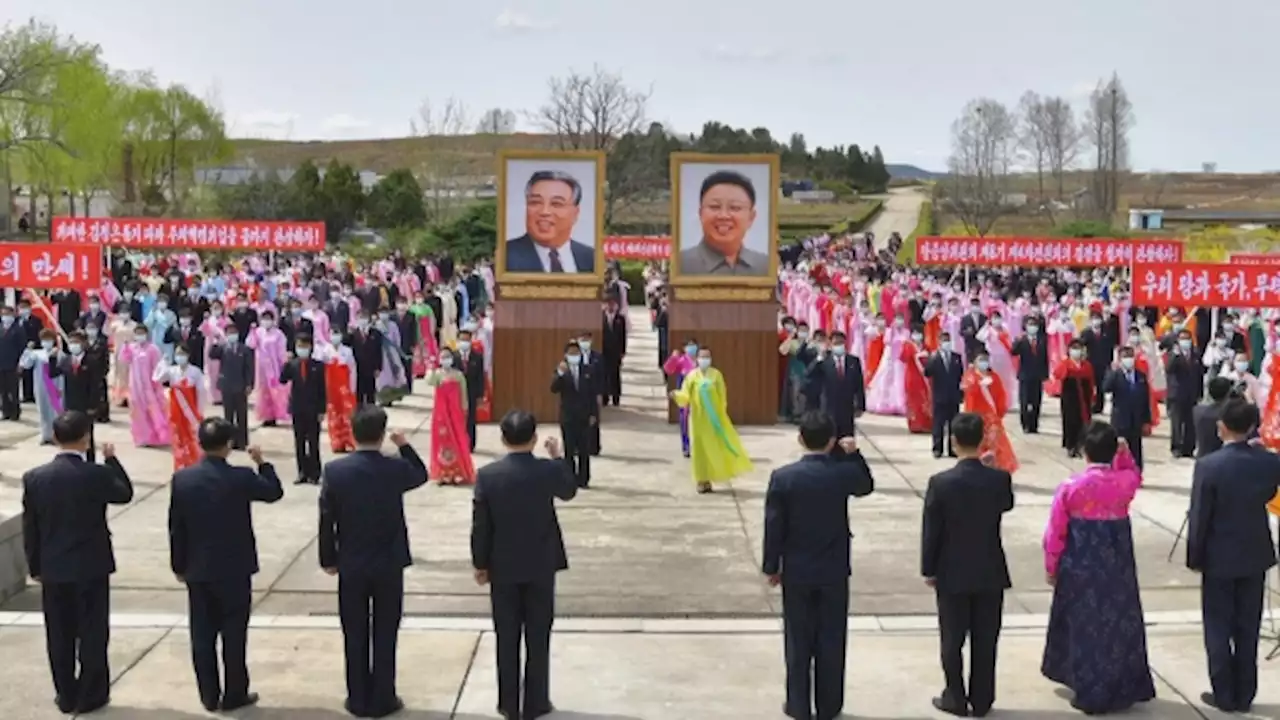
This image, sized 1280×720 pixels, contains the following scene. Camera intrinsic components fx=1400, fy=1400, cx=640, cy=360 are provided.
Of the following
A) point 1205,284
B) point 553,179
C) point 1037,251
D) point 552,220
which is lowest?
point 1205,284

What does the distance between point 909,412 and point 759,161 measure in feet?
12.4

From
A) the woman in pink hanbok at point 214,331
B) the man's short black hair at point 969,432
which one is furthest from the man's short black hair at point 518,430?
the woman in pink hanbok at point 214,331

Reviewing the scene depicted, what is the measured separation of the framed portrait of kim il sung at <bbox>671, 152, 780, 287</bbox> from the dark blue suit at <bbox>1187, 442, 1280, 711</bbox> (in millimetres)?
11292

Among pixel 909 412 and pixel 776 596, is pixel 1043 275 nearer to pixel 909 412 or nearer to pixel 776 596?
pixel 909 412

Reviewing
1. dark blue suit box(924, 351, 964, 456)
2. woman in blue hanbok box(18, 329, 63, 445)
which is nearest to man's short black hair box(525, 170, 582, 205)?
dark blue suit box(924, 351, 964, 456)

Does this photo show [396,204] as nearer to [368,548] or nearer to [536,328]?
[536,328]

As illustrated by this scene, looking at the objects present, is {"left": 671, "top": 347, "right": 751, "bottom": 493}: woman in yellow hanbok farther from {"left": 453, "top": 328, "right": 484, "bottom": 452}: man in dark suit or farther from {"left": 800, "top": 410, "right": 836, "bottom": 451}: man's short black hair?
{"left": 800, "top": 410, "right": 836, "bottom": 451}: man's short black hair

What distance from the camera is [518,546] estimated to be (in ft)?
22.1

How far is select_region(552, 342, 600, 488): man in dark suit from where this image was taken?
1357 cm

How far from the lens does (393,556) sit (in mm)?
6879

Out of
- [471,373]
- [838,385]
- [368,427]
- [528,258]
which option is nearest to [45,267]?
[471,373]

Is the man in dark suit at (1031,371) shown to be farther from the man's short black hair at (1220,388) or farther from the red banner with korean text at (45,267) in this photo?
the red banner with korean text at (45,267)

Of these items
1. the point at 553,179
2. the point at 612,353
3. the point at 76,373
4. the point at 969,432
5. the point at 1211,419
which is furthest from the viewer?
the point at 612,353

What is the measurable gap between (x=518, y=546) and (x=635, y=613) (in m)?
2.76
